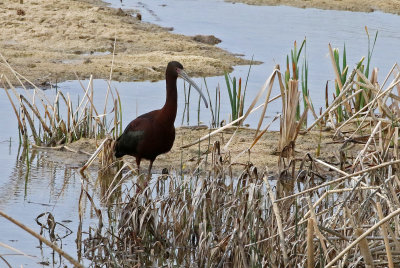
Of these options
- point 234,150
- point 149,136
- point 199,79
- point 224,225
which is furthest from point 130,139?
point 199,79

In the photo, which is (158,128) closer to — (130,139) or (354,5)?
(130,139)

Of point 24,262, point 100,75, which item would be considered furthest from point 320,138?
point 100,75

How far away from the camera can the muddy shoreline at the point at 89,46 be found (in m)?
12.4

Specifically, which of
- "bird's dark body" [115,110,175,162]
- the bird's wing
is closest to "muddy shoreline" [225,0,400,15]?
the bird's wing

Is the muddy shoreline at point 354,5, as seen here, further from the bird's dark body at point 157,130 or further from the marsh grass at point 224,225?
the marsh grass at point 224,225

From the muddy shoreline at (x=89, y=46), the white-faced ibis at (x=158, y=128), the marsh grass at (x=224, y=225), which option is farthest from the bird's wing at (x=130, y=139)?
the muddy shoreline at (x=89, y=46)

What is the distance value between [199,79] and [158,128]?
5.58 meters

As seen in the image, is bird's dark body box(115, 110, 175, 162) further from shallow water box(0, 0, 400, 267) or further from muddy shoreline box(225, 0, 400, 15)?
muddy shoreline box(225, 0, 400, 15)

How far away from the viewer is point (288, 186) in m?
7.37

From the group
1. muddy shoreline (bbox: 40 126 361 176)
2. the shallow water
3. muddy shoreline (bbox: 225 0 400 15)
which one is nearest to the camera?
the shallow water

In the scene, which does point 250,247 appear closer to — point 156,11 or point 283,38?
point 283,38

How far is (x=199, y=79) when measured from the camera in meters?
12.5

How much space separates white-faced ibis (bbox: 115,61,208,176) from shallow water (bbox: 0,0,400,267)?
67 cm

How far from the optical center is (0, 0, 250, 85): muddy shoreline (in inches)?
487
